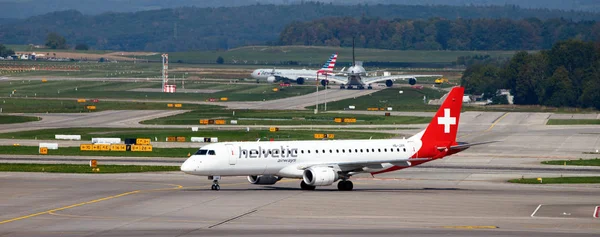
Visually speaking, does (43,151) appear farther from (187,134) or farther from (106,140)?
(187,134)

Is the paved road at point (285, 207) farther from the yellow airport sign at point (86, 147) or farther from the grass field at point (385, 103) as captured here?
the grass field at point (385, 103)

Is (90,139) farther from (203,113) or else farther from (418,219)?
(418,219)

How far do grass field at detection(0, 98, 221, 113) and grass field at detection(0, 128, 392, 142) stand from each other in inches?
1390

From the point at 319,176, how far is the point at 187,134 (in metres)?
55.4

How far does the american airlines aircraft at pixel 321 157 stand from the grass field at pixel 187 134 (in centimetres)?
4376

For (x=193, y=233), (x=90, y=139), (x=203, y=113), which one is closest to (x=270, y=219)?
(x=193, y=233)

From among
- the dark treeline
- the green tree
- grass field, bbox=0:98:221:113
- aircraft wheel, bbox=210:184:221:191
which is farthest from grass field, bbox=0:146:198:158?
the dark treeline

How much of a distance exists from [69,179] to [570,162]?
4470cm

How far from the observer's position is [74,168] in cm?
8094

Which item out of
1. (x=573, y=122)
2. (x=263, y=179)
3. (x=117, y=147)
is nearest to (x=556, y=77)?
(x=573, y=122)

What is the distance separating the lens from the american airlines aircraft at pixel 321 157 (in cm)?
6353

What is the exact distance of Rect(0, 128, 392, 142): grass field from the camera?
11441 cm

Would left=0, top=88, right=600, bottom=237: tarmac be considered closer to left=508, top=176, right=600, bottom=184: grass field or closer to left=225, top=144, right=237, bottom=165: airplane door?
left=508, top=176, right=600, bottom=184: grass field

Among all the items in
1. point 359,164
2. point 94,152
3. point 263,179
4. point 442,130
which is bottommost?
point 263,179
